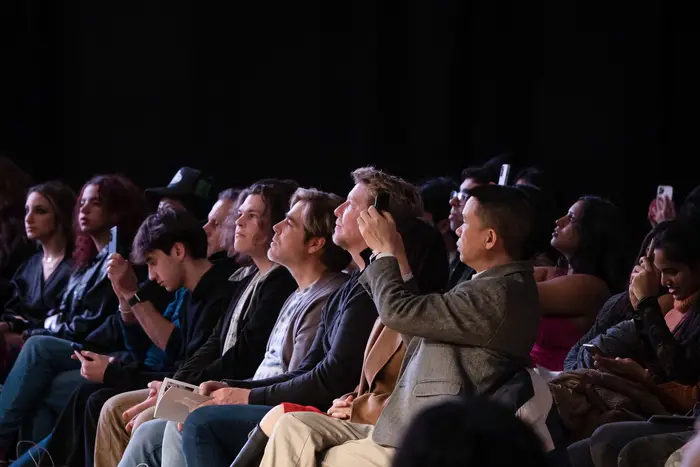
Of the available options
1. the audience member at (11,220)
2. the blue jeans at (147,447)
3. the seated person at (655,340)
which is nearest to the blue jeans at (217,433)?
the blue jeans at (147,447)

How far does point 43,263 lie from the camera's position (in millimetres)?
5266

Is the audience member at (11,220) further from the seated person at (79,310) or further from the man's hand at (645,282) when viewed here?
the man's hand at (645,282)

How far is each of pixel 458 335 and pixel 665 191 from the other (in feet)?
5.60

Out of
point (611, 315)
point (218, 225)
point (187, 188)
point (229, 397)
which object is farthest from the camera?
point (187, 188)

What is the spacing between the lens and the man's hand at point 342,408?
9.44 feet

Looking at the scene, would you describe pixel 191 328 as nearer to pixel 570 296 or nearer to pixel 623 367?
pixel 570 296

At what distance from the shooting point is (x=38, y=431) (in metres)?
4.42

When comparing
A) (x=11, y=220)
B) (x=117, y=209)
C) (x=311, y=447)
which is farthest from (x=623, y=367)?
(x=11, y=220)

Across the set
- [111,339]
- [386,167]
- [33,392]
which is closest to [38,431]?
[33,392]

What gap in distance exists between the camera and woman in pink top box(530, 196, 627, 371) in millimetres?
3582

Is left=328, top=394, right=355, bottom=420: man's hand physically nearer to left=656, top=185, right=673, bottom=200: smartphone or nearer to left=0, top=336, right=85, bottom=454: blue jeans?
left=656, top=185, right=673, bottom=200: smartphone

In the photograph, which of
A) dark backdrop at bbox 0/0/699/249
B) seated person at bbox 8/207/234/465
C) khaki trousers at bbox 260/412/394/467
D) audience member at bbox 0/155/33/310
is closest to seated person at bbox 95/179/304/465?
seated person at bbox 8/207/234/465

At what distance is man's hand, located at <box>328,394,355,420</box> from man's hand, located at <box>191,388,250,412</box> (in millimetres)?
327

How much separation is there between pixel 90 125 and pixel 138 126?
29 cm
